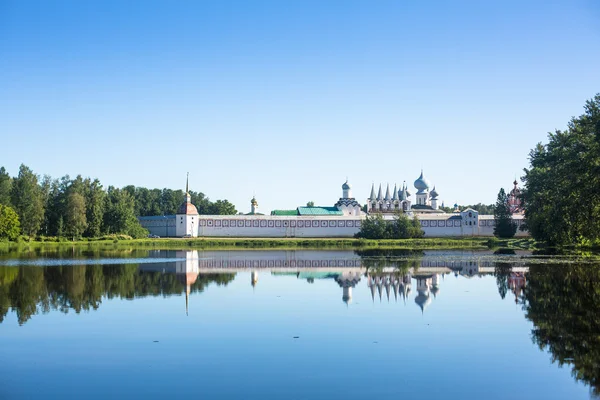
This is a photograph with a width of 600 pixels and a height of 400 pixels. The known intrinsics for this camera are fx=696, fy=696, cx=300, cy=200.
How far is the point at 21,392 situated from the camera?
34.9ft

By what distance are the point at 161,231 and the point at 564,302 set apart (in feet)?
245

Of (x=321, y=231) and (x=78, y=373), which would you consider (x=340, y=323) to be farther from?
(x=321, y=231)

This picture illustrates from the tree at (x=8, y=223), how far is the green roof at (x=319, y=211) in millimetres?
42642

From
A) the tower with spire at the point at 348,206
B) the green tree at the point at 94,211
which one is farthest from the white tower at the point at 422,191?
the green tree at the point at 94,211

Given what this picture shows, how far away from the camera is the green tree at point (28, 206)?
67625 mm

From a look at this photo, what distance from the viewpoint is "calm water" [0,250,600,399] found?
36.2 ft

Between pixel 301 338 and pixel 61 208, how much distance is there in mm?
61887

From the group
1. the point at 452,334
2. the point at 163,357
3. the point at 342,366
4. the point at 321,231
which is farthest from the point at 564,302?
the point at 321,231

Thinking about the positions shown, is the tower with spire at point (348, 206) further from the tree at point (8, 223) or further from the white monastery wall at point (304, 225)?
the tree at point (8, 223)

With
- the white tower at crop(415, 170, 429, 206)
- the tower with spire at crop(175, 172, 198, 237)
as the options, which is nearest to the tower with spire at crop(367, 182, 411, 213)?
the white tower at crop(415, 170, 429, 206)

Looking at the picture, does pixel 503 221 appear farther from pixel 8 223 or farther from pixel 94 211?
pixel 8 223

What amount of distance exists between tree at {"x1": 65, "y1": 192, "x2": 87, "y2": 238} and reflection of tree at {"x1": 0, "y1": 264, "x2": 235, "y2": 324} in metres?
35.5

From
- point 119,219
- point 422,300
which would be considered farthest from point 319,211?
point 422,300

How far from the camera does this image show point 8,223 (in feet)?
198
